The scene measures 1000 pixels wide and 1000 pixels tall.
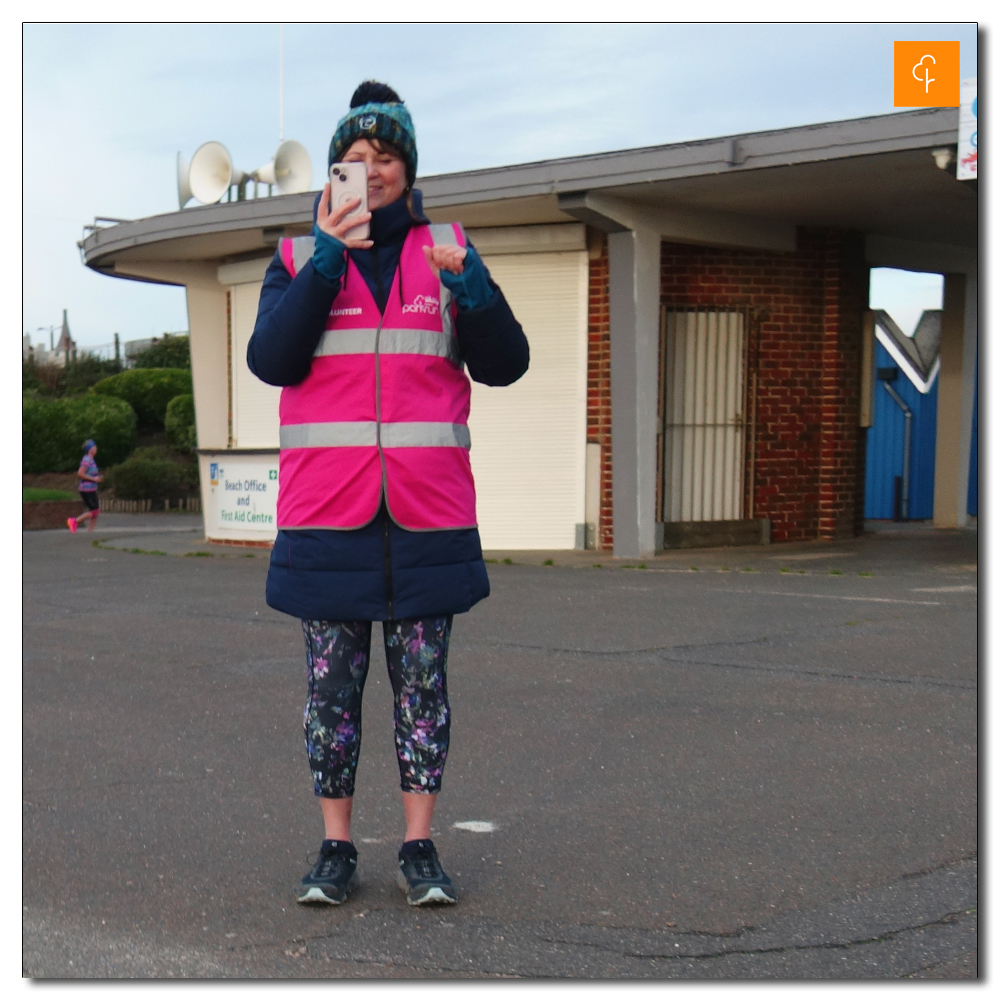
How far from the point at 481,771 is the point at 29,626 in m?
5.27

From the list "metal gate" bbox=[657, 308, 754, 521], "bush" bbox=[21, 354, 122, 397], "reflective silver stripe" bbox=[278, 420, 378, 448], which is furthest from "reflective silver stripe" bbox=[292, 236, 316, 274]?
"bush" bbox=[21, 354, 122, 397]

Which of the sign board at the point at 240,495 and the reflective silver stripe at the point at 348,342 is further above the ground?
the reflective silver stripe at the point at 348,342

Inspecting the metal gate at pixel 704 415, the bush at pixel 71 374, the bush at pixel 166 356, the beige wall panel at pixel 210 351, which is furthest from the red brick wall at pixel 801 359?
the bush at pixel 71 374

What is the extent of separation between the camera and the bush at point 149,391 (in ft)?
133

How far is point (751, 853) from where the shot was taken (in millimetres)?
3857

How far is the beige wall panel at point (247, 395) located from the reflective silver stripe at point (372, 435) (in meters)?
13.2

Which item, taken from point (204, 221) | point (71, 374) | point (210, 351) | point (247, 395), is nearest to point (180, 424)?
point (71, 374)

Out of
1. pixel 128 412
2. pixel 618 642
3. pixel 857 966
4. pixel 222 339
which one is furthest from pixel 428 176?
pixel 128 412

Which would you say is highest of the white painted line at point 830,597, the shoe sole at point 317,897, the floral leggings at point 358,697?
the floral leggings at point 358,697

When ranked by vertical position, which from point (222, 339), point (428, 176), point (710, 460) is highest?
point (428, 176)

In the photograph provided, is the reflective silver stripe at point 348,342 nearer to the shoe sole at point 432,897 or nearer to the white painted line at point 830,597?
the shoe sole at point 432,897

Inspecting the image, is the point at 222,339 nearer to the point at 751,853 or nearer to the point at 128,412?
the point at 751,853

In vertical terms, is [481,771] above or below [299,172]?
below

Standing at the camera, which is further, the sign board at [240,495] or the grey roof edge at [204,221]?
the sign board at [240,495]
